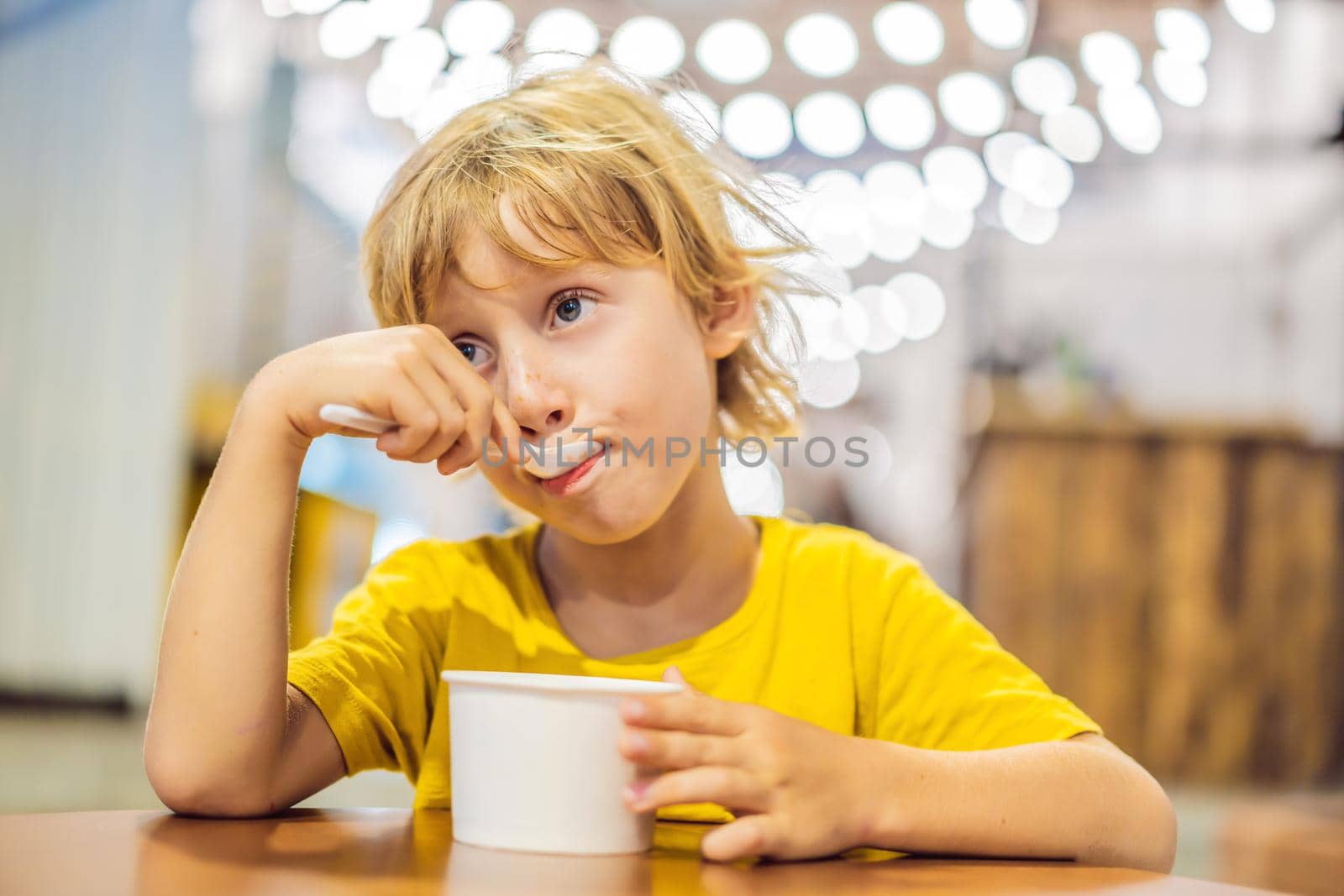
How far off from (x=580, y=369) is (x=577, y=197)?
0.14m

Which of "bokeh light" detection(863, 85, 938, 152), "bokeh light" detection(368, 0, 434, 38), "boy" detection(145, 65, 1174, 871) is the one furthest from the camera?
"bokeh light" detection(863, 85, 938, 152)

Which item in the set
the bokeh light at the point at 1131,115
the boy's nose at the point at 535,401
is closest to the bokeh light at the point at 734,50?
the bokeh light at the point at 1131,115

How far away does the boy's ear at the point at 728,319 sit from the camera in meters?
1.02

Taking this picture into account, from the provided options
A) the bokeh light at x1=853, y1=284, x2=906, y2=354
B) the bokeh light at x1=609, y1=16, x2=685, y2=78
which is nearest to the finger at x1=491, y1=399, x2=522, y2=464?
the bokeh light at x1=609, y1=16, x2=685, y2=78

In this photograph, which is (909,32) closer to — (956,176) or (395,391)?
(956,176)

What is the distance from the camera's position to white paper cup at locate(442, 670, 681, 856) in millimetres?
525

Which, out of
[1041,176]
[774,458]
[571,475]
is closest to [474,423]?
[571,475]

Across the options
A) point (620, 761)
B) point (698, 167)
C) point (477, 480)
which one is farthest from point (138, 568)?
point (620, 761)

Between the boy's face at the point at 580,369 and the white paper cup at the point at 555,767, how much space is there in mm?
283

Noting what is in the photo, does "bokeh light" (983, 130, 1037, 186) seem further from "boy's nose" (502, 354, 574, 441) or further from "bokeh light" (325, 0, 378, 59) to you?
"boy's nose" (502, 354, 574, 441)

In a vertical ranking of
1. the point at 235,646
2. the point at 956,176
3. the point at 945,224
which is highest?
the point at 956,176

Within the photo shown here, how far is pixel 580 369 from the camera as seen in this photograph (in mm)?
811

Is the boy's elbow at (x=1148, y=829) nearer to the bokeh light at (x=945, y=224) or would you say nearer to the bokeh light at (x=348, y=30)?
the bokeh light at (x=348, y=30)

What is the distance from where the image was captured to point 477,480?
19.2 feet
